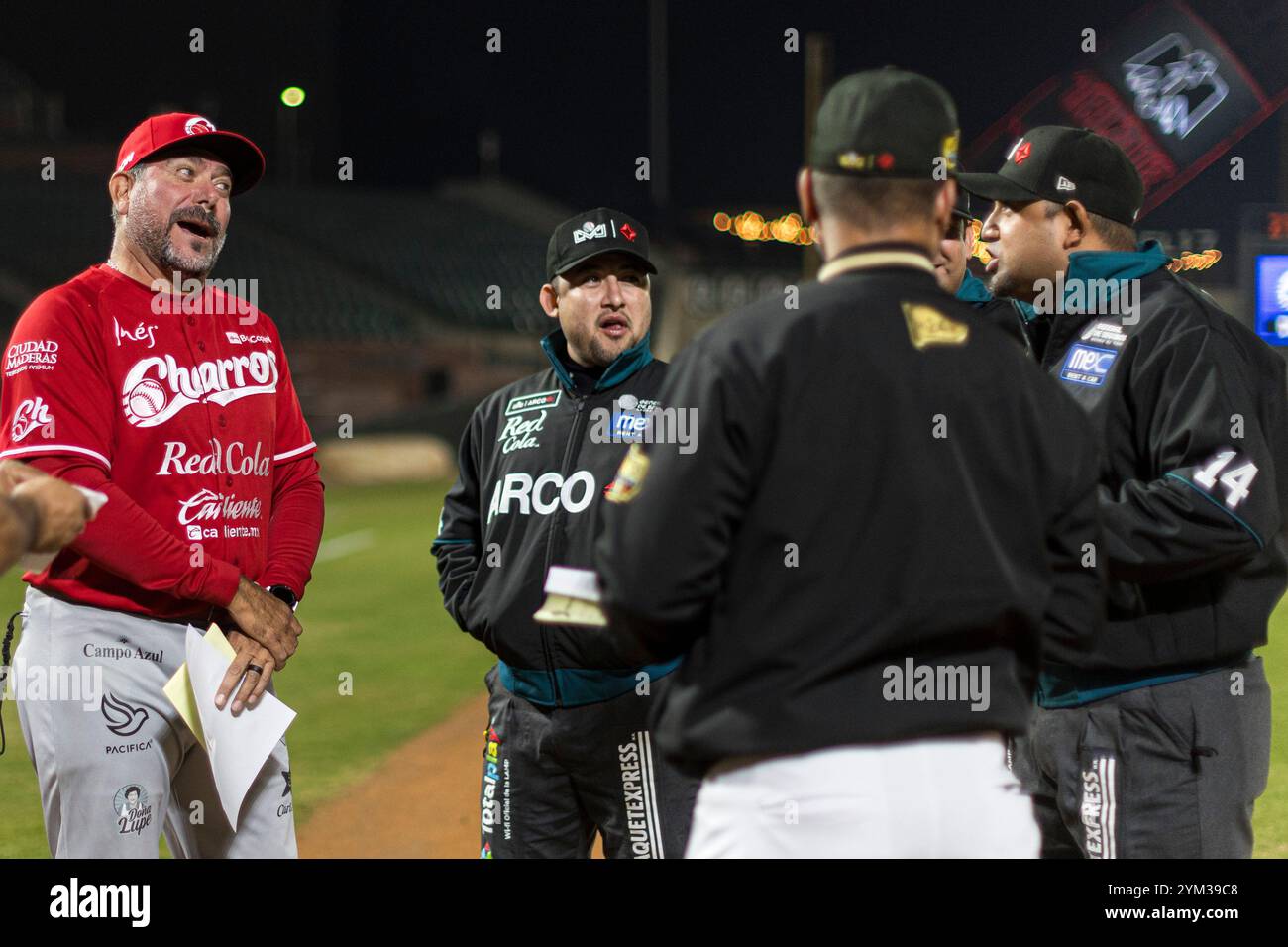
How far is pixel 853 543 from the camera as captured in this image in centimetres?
203

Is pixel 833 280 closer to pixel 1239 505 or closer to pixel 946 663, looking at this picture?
pixel 946 663

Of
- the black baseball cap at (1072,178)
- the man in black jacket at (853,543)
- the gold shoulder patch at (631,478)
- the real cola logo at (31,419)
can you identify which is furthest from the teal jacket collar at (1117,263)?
the real cola logo at (31,419)

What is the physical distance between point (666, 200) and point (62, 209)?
697 inches

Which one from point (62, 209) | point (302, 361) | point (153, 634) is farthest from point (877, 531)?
point (62, 209)

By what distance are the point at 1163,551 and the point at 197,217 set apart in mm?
2601

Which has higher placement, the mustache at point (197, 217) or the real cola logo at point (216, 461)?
the mustache at point (197, 217)

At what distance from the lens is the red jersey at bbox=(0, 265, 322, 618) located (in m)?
3.11

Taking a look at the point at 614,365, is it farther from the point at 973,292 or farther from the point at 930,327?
the point at 930,327

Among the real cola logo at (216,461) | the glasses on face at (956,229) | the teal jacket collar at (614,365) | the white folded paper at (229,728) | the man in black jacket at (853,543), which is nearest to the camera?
the man in black jacket at (853,543)

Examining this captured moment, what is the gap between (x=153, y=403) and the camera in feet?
10.8

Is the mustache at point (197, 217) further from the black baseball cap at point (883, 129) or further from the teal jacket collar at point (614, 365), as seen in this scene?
the black baseball cap at point (883, 129)

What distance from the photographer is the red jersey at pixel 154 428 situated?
311 cm

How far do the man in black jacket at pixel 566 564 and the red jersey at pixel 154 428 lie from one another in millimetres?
571

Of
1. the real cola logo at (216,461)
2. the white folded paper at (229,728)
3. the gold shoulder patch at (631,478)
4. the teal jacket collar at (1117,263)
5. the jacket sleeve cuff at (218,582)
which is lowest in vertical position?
the white folded paper at (229,728)
